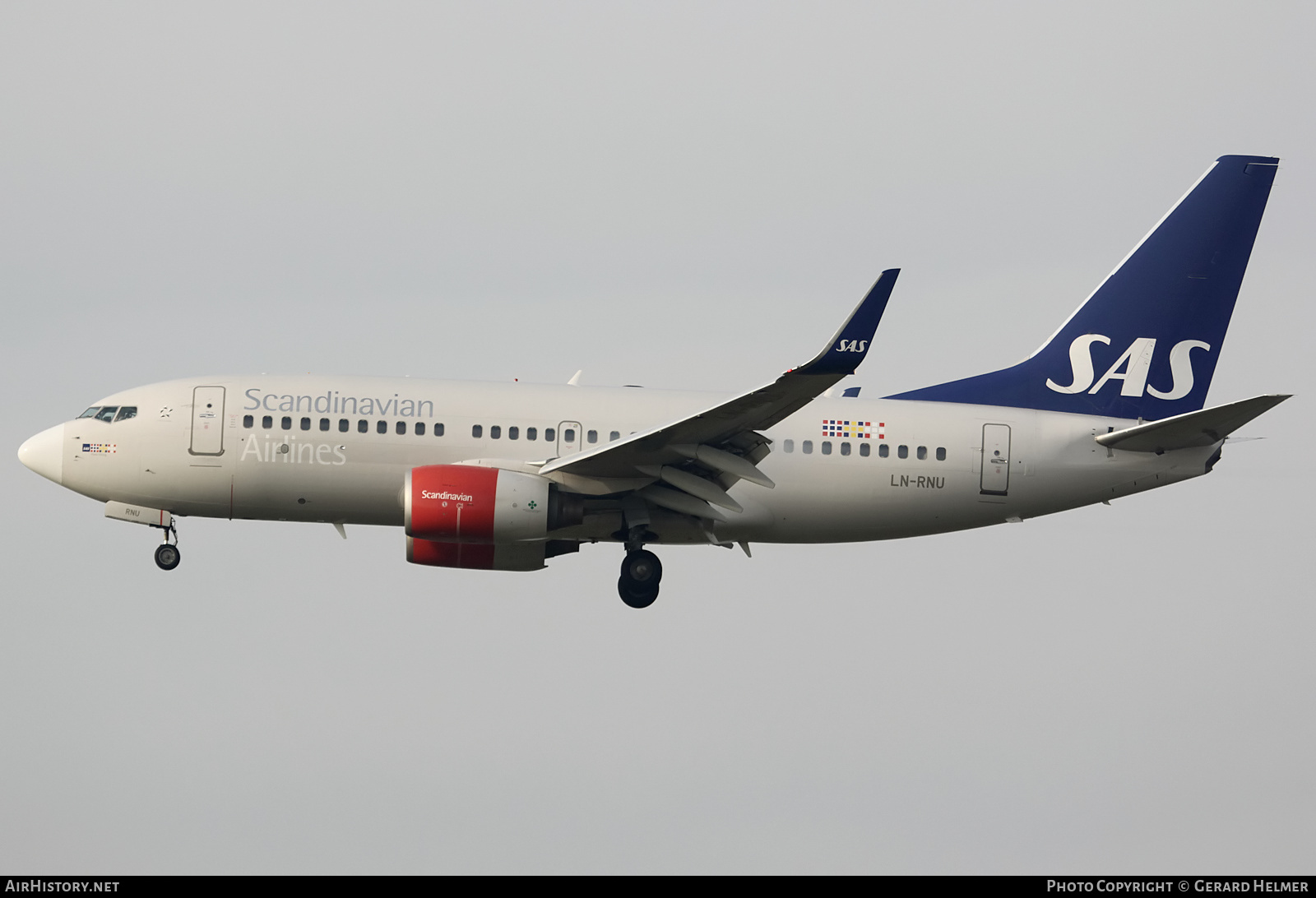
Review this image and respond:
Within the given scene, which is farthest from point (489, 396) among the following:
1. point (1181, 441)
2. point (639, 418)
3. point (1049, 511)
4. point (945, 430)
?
point (1181, 441)

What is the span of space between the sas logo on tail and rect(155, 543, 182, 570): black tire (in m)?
18.6

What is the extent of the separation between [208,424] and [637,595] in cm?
902

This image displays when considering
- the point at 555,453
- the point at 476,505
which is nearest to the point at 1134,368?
the point at 555,453

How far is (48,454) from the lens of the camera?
2952cm

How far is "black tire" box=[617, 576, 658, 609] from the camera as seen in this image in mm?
28594

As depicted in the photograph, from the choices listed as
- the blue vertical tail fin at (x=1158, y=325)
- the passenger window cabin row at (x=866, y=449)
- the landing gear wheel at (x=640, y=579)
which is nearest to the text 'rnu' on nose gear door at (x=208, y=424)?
the landing gear wheel at (x=640, y=579)

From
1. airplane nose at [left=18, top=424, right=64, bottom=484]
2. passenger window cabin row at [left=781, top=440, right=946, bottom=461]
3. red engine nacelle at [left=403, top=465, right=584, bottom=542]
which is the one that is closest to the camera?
red engine nacelle at [left=403, top=465, right=584, bottom=542]

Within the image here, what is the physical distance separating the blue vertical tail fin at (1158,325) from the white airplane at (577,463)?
640 mm

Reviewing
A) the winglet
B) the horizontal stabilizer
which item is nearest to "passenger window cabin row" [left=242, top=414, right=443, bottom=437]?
the winglet

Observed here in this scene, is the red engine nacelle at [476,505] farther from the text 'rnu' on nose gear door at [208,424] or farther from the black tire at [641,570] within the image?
the text 'rnu' on nose gear door at [208,424]

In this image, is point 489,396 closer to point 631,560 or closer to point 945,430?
point 631,560

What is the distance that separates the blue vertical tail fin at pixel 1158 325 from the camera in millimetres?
31297

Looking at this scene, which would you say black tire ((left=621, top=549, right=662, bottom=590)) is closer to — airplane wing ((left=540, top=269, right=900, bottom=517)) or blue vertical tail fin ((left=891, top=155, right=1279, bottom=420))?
airplane wing ((left=540, top=269, right=900, bottom=517))

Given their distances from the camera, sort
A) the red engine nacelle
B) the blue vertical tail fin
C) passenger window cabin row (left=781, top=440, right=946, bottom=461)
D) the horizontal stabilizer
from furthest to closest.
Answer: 1. the blue vertical tail fin
2. passenger window cabin row (left=781, top=440, right=946, bottom=461)
3. the horizontal stabilizer
4. the red engine nacelle
